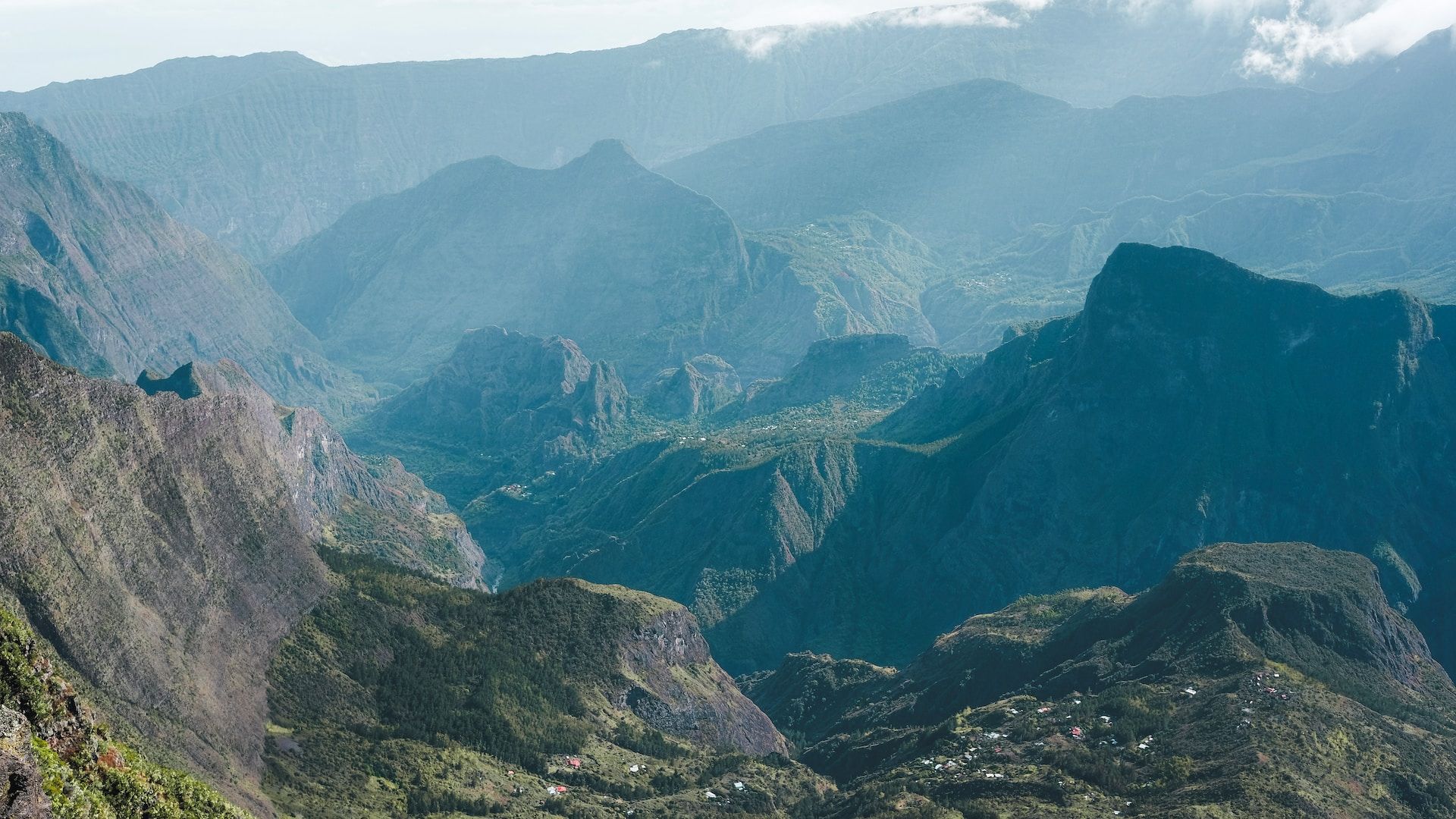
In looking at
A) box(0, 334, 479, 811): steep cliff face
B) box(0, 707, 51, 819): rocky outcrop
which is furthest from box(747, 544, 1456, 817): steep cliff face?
box(0, 707, 51, 819): rocky outcrop

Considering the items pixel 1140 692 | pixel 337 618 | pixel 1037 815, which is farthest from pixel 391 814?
pixel 1140 692

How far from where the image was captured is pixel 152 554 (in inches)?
6048

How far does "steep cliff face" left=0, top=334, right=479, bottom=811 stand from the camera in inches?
5344

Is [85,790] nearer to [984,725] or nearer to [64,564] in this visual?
[64,564]

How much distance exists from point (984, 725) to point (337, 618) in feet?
280

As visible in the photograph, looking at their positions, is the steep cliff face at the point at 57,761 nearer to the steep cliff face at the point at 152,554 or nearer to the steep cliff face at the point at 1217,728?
the steep cliff face at the point at 152,554

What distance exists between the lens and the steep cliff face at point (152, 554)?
136m

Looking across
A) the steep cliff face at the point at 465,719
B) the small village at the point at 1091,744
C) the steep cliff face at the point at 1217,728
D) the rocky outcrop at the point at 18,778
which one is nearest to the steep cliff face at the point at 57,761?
the rocky outcrop at the point at 18,778

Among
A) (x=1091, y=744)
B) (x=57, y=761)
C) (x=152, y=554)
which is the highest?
(x=57, y=761)

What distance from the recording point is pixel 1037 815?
150500mm

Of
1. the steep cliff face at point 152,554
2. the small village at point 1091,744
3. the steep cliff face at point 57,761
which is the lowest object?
the small village at point 1091,744

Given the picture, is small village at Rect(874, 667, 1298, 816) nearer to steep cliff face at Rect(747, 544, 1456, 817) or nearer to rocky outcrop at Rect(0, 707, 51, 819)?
steep cliff face at Rect(747, 544, 1456, 817)

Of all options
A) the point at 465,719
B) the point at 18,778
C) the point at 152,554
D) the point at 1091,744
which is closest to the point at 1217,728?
the point at 1091,744

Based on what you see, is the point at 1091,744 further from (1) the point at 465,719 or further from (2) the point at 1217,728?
(1) the point at 465,719
